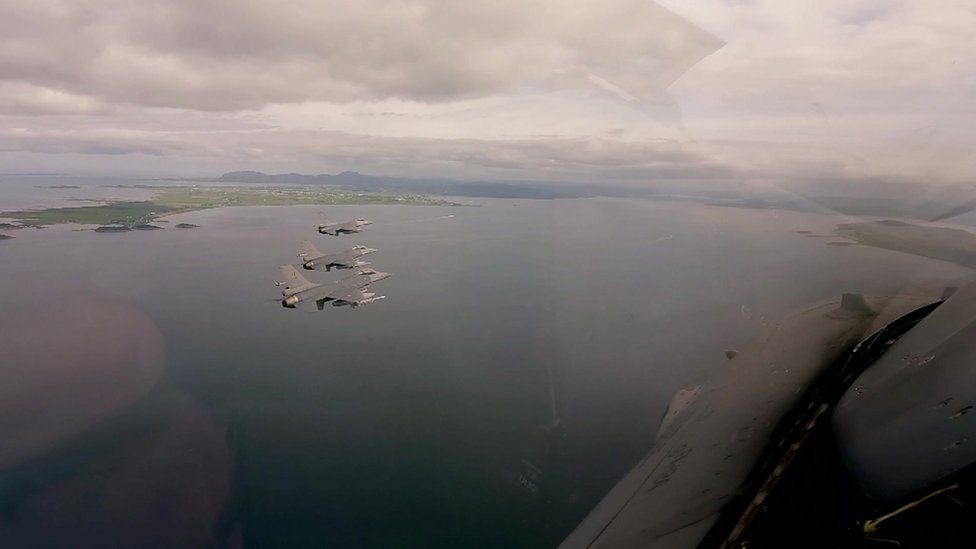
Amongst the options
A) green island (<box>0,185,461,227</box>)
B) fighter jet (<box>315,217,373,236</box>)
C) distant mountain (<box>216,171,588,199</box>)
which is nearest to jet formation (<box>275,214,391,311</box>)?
fighter jet (<box>315,217,373,236</box>)

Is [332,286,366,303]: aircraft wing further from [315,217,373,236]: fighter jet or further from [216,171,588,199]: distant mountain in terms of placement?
[216,171,588,199]: distant mountain

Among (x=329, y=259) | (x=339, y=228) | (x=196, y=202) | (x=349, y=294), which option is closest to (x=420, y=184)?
(x=196, y=202)

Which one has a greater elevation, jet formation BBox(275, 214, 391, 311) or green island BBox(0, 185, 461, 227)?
green island BBox(0, 185, 461, 227)

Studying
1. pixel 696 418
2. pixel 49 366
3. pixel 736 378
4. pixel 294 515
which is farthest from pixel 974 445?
pixel 49 366

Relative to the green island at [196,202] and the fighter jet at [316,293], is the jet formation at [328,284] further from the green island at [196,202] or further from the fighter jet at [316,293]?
the green island at [196,202]

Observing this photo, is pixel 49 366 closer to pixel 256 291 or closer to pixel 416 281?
pixel 256 291
